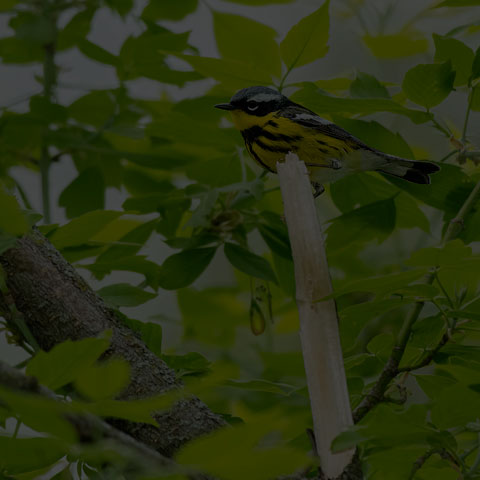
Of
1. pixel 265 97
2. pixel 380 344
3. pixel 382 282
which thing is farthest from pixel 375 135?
pixel 382 282

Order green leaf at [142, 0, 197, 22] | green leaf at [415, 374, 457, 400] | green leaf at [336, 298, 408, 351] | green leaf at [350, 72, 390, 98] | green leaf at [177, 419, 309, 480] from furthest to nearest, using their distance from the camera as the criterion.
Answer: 1. green leaf at [142, 0, 197, 22]
2. green leaf at [350, 72, 390, 98]
3. green leaf at [415, 374, 457, 400]
4. green leaf at [336, 298, 408, 351]
5. green leaf at [177, 419, 309, 480]

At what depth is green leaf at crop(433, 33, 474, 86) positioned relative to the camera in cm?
83

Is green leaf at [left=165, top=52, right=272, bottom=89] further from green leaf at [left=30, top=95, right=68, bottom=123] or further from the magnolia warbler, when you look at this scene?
green leaf at [left=30, top=95, right=68, bottom=123]

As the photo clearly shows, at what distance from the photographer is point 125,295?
85 cm

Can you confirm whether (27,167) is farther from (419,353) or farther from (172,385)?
(419,353)

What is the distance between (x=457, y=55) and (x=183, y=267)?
0.42 meters

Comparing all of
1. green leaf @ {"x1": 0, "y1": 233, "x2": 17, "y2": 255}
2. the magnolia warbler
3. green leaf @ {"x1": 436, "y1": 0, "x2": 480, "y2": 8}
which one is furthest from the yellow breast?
green leaf @ {"x1": 0, "y1": 233, "x2": 17, "y2": 255}

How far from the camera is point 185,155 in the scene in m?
1.20

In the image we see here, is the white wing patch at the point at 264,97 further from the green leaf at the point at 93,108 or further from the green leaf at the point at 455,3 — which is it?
the green leaf at the point at 93,108

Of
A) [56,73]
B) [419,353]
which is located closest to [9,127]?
[56,73]

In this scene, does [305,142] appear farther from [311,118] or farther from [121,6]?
[121,6]

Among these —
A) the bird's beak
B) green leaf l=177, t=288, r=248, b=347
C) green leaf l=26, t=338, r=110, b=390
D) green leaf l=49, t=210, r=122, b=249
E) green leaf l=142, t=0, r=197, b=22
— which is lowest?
green leaf l=177, t=288, r=248, b=347

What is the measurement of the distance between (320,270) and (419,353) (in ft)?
0.60

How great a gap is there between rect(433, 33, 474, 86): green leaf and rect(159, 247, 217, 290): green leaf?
369mm
